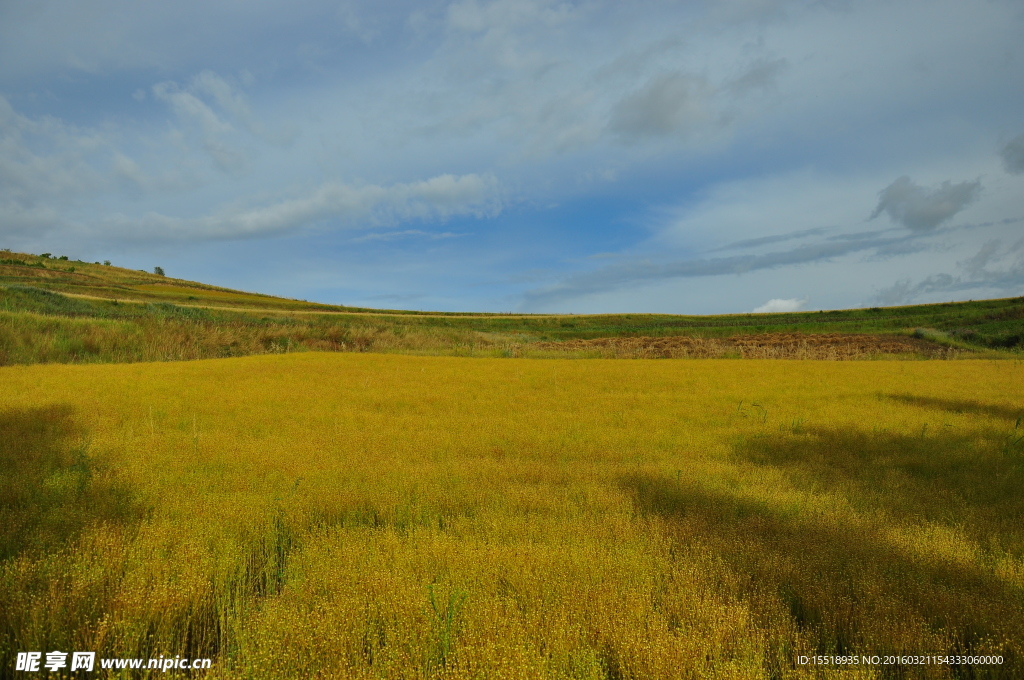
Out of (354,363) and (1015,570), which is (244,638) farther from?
(354,363)

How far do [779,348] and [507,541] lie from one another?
3191 centimetres

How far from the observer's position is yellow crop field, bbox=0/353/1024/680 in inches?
125

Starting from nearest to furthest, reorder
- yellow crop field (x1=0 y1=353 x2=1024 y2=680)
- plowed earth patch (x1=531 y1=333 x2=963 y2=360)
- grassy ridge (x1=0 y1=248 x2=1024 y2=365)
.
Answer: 1. yellow crop field (x1=0 y1=353 x2=1024 y2=680)
2. grassy ridge (x1=0 y1=248 x2=1024 y2=365)
3. plowed earth patch (x1=531 y1=333 x2=963 y2=360)

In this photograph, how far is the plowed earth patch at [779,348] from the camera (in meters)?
29.9

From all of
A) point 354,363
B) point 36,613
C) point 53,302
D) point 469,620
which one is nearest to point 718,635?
point 469,620

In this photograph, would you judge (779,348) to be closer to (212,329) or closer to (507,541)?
(212,329)

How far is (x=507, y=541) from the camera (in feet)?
15.2

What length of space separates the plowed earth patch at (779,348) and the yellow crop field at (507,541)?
1982 centimetres

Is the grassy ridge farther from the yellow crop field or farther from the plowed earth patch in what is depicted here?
the yellow crop field

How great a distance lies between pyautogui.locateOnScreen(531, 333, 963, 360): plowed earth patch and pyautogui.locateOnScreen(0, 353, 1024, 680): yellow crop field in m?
19.8

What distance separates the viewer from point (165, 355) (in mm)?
23062

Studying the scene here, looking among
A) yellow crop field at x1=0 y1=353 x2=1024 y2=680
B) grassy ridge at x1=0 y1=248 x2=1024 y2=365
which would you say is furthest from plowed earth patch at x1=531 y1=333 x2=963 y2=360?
yellow crop field at x1=0 y1=353 x2=1024 y2=680

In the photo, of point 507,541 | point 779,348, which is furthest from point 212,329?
point 779,348

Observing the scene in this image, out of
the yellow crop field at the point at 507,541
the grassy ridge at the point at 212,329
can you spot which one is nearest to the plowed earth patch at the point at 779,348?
the grassy ridge at the point at 212,329
